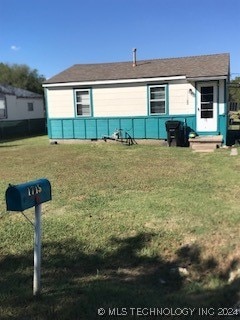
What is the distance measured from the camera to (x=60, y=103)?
1795cm

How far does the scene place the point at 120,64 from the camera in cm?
1931

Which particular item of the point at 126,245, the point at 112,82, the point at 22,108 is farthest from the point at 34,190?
the point at 22,108

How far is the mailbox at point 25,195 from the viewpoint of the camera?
3.30 metres

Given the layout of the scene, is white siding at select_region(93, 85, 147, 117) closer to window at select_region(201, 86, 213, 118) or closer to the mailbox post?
window at select_region(201, 86, 213, 118)

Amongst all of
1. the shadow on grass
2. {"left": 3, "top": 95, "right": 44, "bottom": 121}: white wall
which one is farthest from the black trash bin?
{"left": 3, "top": 95, "right": 44, "bottom": 121}: white wall

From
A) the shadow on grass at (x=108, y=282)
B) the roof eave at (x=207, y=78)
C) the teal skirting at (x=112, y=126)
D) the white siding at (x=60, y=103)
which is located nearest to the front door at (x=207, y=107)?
the teal skirting at (x=112, y=126)

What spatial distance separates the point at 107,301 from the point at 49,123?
15312 millimetres

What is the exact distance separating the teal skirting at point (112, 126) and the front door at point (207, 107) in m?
0.28

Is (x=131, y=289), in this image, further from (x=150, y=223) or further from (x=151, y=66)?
(x=151, y=66)

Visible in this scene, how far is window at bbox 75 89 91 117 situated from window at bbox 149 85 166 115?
2.88 metres

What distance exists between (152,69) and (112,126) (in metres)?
3.01

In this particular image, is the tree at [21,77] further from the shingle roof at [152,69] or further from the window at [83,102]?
the window at [83,102]

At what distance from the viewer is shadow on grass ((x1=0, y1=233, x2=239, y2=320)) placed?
3.54 metres

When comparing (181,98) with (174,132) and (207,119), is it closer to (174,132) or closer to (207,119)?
(207,119)
